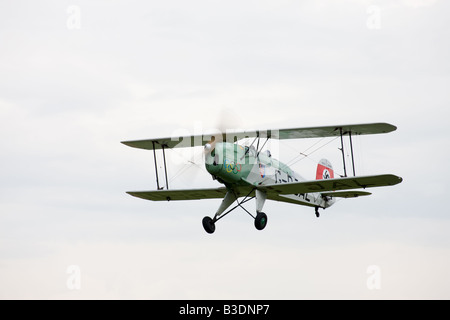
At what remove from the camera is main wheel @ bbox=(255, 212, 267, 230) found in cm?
2175

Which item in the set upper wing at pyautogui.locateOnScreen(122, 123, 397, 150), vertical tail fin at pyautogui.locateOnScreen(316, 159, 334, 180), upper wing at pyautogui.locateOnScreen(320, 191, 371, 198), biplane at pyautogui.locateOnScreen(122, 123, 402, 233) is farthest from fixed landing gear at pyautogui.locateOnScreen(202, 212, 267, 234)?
vertical tail fin at pyautogui.locateOnScreen(316, 159, 334, 180)

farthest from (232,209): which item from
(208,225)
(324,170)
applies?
(324,170)

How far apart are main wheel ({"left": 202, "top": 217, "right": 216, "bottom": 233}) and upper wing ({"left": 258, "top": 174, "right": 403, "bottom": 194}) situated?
5.36ft

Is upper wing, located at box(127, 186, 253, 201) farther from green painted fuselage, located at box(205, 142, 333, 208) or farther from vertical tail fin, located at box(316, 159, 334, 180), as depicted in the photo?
vertical tail fin, located at box(316, 159, 334, 180)

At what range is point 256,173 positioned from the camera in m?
22.2

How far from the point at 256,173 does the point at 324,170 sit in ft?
19.3

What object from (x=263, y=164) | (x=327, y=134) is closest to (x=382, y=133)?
(x=327, y=134)

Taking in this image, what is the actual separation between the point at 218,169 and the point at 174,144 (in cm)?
320

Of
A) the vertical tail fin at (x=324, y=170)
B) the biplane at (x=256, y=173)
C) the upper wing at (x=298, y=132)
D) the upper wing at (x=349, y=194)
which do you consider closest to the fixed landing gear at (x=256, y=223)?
the biplane at (x=256, y=173)

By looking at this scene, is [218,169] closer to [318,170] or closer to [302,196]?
[302,196]

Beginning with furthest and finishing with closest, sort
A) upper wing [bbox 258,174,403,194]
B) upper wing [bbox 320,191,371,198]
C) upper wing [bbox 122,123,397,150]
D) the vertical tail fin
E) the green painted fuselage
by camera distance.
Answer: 1. the vertical tail fin
2. upper wing [bbox 320,191,371,198]
3. upper wing [bbox 122,123,397,150]
4. the green painted fuselage
5. upper wing [bbox 258,174,403,194]

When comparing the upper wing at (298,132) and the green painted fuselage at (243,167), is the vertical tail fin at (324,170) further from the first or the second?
A: the upper wing at (298,132)

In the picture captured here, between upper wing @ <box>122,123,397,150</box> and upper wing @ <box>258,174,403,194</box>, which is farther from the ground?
upper wing @ <box>122,123,397,150</box>

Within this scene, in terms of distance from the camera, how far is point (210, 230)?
22188mm
